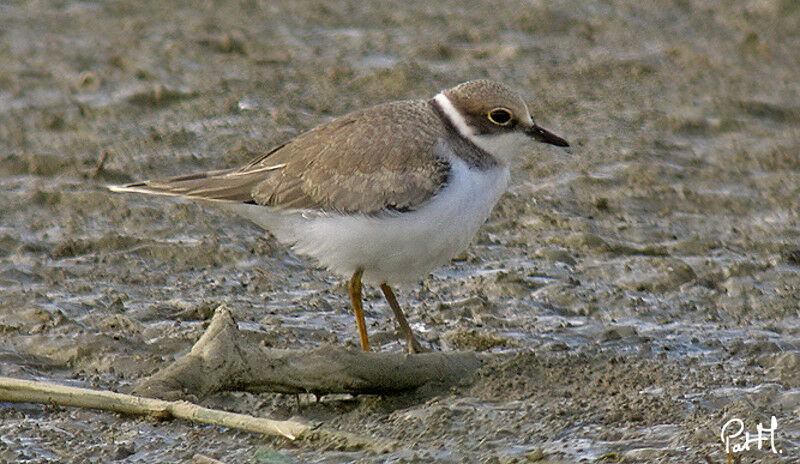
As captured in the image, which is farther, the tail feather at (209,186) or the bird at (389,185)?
the tail feather at (209,186)

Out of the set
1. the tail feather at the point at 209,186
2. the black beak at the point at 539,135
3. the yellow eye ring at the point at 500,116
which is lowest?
the tail feather at the point at 209,186

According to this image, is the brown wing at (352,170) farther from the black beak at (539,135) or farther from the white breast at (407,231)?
the black beak at (539,135)

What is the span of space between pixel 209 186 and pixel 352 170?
86 centimetres

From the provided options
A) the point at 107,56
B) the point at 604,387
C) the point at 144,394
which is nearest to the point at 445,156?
the point at 604,387

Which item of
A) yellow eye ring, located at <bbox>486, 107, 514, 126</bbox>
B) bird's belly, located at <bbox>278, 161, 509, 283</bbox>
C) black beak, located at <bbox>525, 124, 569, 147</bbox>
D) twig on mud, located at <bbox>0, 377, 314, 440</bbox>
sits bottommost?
twig on mud, located at <bbox>0, 377, 314, 440</bbox>

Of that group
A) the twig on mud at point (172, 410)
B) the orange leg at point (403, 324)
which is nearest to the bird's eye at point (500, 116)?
the orange leg at point (403, 324)

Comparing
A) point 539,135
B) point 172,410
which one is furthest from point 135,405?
point 539,135

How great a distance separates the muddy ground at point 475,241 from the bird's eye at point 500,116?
1.13 meters

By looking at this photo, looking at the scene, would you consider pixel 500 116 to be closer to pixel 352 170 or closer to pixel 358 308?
pixel 352 170

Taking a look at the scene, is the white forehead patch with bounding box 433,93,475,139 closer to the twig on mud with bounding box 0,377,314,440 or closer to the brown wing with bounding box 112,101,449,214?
the brown wing with bounding box 112,101,449,214

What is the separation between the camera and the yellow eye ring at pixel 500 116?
6.38 m

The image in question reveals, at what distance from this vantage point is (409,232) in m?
5.99

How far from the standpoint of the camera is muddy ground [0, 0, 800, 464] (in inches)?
220

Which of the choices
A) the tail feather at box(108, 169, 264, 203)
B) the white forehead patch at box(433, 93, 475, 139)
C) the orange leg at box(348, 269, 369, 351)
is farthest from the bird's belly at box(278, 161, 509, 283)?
the tail feather at box(108, 169, 264, 203)
